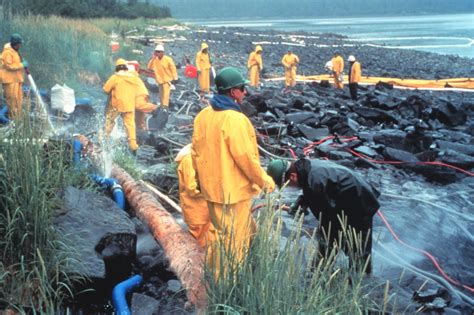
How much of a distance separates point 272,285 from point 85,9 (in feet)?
130

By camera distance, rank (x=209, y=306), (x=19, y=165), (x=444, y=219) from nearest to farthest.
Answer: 1. (x=209, y=306)
2. (x=19, y=165)
3. (x=444, y=219)

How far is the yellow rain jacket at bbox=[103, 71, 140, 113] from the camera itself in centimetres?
919

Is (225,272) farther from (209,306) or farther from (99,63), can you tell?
(99,63)

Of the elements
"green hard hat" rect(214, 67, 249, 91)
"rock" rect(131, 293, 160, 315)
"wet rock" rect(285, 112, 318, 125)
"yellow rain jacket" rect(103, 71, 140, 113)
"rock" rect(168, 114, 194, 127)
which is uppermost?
"green hard hat" rect(214, 67, 249, 91)

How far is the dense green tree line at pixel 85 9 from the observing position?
31.7m

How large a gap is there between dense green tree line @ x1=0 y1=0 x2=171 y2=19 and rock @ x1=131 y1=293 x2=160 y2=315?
14442 millimetres

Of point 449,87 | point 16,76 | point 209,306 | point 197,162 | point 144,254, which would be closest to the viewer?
point 209,306

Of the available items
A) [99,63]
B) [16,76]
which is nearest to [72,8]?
[99,63]

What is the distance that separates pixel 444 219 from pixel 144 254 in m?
4.32

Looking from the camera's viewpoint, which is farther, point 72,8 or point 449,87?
point 72,8

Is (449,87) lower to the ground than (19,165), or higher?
lower

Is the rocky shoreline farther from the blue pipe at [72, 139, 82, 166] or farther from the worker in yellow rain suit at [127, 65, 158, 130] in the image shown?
the blue pipe at [72, 139, 82, 166]

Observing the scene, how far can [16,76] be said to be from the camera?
10.5 m

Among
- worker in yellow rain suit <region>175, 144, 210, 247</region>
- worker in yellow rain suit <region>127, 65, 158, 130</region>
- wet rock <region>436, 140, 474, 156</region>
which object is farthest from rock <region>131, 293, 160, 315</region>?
wet rock <region>436, 140, 474, 156</region>
